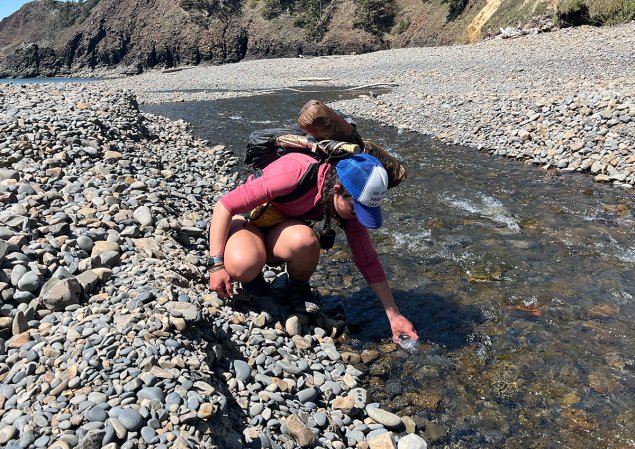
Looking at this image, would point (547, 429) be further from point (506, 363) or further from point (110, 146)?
point (110, 146)

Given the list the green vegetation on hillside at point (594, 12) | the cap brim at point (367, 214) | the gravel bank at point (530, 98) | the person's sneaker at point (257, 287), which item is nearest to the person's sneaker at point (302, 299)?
the person's sneaker at point (257, 287)

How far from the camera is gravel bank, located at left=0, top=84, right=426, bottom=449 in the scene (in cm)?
249

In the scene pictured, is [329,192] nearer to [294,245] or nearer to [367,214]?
[367,214]

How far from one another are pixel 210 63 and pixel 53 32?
56967mm

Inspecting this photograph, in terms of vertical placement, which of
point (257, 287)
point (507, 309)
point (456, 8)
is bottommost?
point (507, 309)

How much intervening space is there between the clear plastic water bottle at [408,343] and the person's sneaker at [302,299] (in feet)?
2.63

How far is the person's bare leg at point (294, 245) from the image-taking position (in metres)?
4.00

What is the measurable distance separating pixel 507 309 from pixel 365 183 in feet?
7.43

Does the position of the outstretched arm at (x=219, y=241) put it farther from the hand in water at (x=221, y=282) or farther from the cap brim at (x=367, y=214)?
the cap brim at (x=367, y=214)

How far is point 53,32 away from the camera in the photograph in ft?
334

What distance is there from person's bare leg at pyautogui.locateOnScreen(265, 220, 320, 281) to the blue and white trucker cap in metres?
0.62

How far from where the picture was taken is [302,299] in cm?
449

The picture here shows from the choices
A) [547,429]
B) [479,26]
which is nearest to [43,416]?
[547,429]

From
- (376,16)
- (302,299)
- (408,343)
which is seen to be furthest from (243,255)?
(376,16)
